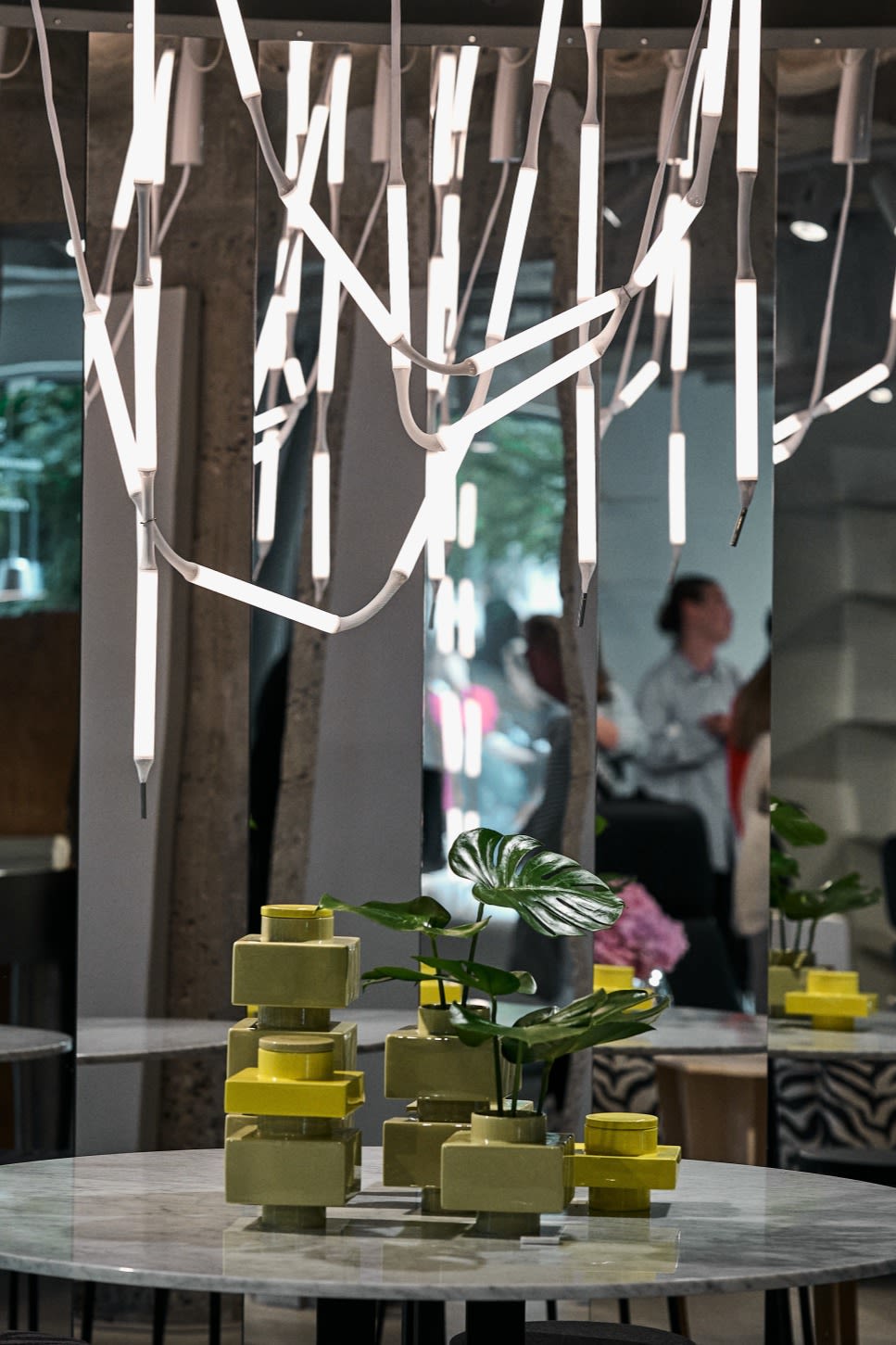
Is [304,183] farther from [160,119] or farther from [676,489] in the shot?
[676,489]

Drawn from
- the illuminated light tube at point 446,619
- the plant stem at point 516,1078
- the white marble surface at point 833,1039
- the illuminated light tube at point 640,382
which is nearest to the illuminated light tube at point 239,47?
the plant stem at point 516,1078

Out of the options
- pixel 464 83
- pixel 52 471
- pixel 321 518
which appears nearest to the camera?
pixel 464 83

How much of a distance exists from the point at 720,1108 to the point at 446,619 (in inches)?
52.2

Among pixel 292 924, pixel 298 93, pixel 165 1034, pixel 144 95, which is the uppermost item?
pixel 298 93

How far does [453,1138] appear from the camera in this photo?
83.7 inches

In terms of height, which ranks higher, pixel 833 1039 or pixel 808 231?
pixel 808 231

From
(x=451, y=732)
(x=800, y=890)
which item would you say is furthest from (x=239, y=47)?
(x=800, y=890)

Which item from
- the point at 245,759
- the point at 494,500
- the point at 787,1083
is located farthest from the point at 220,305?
the point at 787,1083

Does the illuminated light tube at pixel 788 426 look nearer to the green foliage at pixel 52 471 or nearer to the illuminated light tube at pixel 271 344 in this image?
the illuminated light tube at pixel 271 344

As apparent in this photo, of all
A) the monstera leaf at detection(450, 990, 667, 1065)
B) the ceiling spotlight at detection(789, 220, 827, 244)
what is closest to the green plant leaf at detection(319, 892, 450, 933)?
the monstera leaf at detection(450, 990, 667, 1065)

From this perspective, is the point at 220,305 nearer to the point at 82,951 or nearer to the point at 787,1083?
the point at 82,951

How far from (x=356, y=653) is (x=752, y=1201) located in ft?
6.97

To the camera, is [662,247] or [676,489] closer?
[662,247]

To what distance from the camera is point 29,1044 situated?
3787mm
